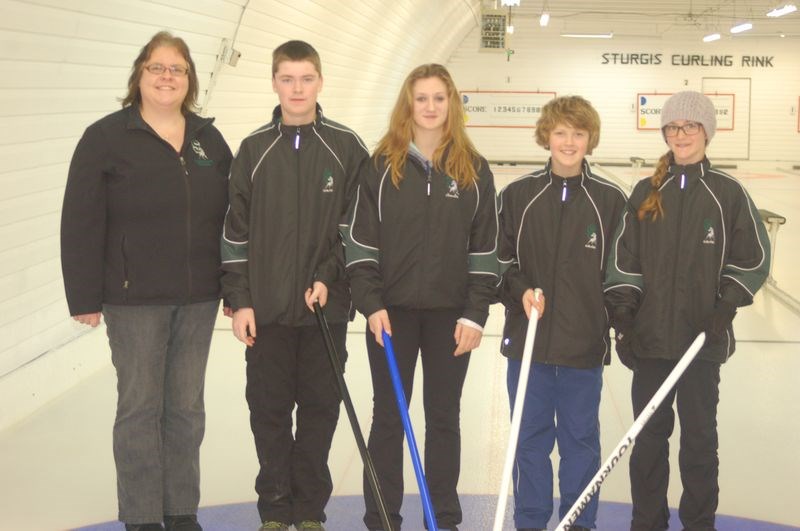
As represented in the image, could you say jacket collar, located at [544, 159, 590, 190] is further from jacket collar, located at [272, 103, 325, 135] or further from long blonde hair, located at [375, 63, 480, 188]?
jacket collar, located at [272, 103, 325, 135]

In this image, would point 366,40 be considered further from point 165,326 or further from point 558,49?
point 558,49

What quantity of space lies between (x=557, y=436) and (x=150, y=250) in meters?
1.63

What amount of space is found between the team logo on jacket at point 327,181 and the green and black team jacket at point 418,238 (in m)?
0.11

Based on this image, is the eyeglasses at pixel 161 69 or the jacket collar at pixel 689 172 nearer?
the eyeglasses at pixel 161 69

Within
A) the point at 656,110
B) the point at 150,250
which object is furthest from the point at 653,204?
the point at 656,110

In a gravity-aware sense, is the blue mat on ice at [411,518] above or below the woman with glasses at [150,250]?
below

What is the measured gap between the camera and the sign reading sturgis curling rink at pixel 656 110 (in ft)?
96.2

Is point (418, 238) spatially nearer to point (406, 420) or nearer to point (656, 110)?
point (406, 420)

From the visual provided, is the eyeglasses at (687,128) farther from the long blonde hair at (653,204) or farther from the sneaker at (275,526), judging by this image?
the sneaker at (275,526)

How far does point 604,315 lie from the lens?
359 centimetres

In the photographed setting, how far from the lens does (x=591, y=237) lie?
354 cm

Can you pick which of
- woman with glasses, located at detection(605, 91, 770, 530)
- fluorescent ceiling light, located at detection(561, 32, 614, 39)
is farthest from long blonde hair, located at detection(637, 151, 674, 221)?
fluorescent ceiling light, located at detection(561, 32, 614, 39)

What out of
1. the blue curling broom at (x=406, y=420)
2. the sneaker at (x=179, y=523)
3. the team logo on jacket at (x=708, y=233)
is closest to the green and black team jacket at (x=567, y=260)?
the team logo on jacket at (x=708, y=233)

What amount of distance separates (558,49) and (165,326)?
2752cm
